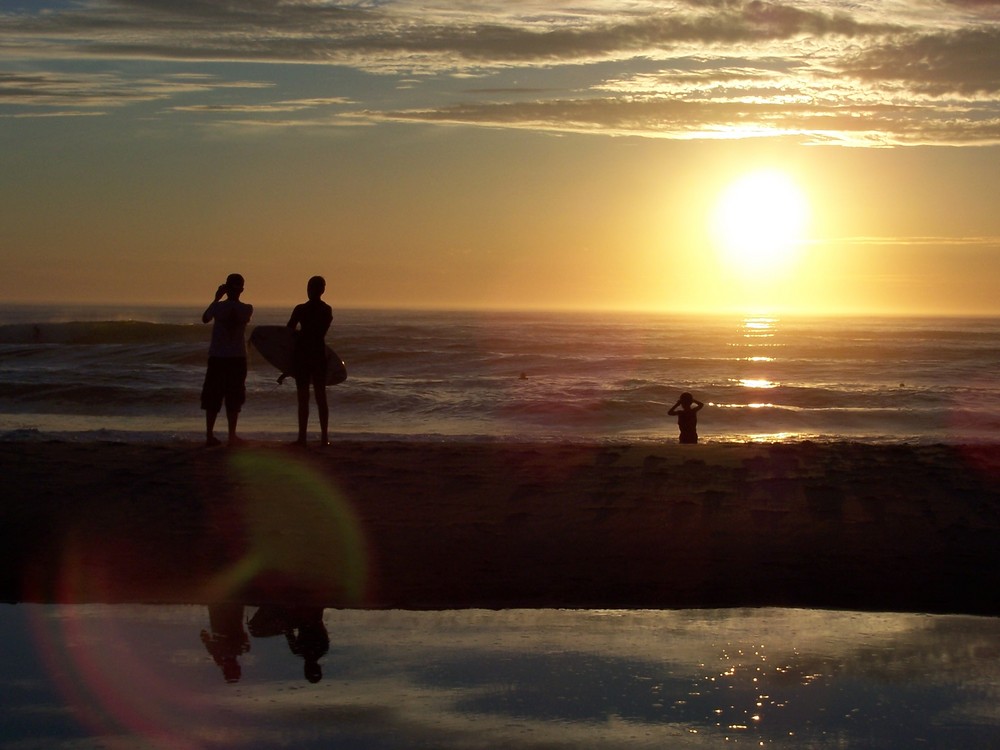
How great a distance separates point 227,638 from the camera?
5.46 m

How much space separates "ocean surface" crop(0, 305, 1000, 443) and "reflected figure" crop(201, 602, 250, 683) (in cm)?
985

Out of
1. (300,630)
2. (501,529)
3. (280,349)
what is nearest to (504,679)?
(300,630)

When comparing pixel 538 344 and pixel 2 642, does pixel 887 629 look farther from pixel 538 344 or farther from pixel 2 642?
pixel 538 344

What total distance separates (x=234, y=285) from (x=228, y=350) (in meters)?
0.62

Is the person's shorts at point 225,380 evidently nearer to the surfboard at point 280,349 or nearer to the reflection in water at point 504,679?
the surfboard at point 280,349

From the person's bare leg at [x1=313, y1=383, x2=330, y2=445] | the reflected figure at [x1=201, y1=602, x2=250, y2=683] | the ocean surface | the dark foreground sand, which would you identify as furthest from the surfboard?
the reflected figure at [x1=201, y1=602, x2=250, y2=683]

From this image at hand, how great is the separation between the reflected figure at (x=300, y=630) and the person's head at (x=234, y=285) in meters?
5.14

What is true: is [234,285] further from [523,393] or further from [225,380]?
[523,393]

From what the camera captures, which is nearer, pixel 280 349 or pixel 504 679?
pixel 504 679

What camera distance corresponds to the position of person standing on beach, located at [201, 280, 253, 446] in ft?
34.8

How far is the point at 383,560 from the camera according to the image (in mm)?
6906

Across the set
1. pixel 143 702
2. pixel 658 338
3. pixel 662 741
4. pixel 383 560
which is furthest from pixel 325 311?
pixel 658 338

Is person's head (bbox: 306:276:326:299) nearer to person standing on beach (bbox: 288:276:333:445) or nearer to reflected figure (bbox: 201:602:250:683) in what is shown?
person standing on beach (bbox: 288:276:333:445)

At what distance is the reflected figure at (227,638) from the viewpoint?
5.01 meters
